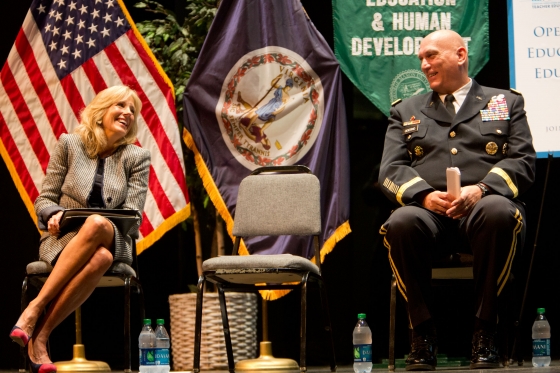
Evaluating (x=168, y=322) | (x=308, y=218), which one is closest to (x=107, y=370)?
(x=168, y=322)

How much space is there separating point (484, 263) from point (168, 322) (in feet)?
7.58

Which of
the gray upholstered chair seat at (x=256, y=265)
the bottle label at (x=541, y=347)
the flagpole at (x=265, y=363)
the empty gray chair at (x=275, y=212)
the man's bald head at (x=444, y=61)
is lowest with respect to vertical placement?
the flagpole at (x=265, y=363)

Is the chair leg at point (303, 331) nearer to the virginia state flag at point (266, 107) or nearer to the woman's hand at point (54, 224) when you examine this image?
the virginia state flag at point (266, 107)

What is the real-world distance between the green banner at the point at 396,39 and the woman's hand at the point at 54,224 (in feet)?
Answer: 6.15

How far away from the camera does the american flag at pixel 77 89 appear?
4.77 metres

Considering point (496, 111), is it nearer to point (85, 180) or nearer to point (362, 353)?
point (362, 353)

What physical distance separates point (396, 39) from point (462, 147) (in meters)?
1.19

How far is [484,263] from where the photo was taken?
3.41 metres

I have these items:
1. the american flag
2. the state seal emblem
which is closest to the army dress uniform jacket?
the state seal emblem

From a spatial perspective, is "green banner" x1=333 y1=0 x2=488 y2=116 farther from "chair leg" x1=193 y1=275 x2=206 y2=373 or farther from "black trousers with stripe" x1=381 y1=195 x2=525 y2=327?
"chair leg" x1=193 y1=275 x2=206 y2=373

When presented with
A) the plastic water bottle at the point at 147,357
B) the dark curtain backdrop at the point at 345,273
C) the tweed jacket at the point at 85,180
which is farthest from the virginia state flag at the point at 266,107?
the plastic water bottle at the point at 147,357

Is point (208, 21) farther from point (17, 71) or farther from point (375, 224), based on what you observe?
point (375, 224)

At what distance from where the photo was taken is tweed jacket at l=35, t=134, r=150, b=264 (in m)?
4.00

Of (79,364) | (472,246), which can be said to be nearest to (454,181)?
(472,246)
